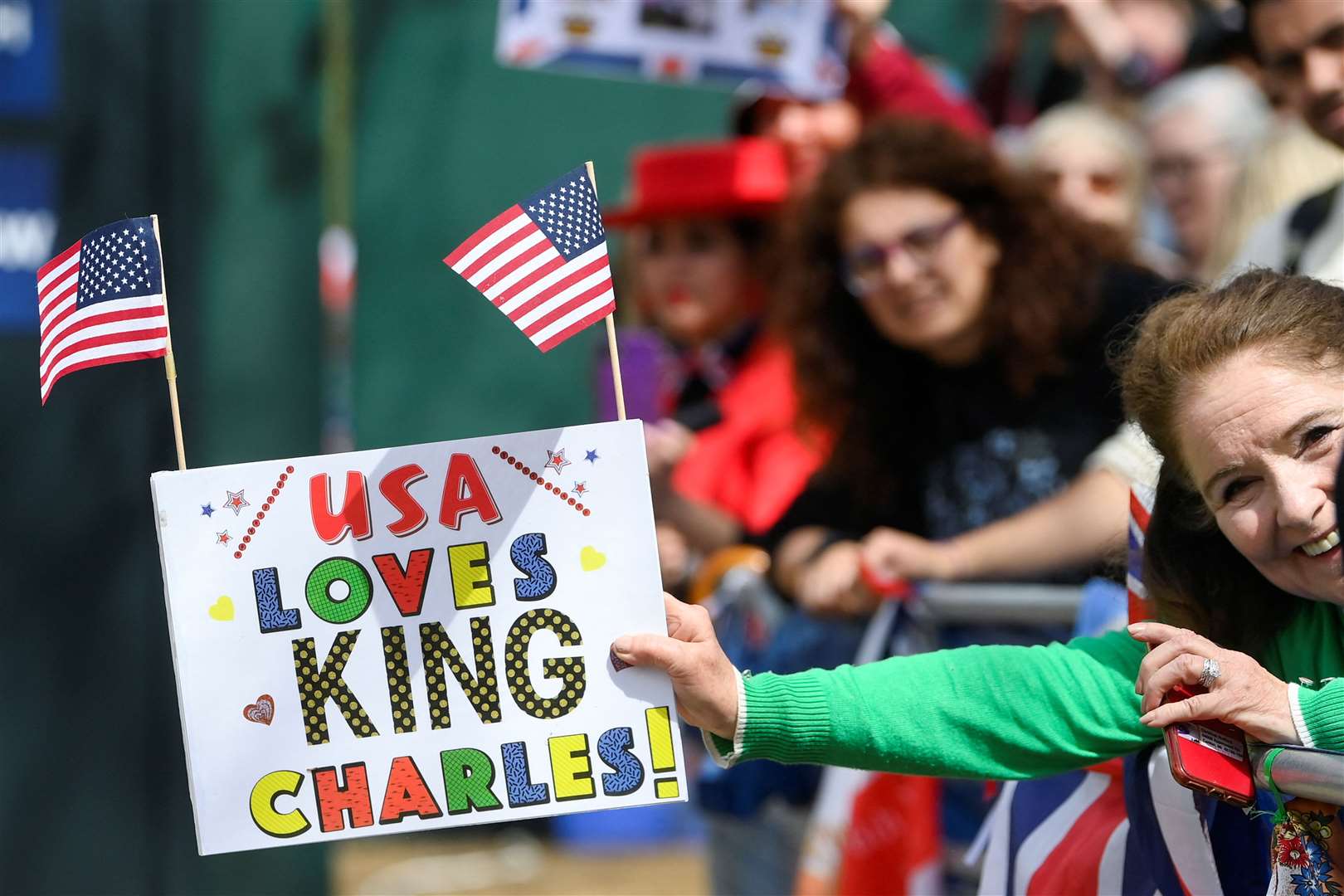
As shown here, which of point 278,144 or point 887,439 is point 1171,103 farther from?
point 278,144

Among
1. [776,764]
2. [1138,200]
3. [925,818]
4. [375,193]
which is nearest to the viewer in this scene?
[925,818]

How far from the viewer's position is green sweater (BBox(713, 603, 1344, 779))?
2400 mm

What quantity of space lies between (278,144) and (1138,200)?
2.54 metres

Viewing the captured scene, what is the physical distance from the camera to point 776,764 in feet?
13.8

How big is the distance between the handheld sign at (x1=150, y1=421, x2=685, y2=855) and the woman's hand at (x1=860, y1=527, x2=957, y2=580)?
149 centimetres

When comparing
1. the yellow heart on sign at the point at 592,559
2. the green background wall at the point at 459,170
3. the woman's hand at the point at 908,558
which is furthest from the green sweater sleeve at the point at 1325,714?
the green background wall at the point at 459,170

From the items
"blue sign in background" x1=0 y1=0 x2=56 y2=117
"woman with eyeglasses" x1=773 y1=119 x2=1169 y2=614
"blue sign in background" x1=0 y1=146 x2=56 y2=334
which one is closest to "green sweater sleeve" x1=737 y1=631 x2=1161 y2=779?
"woman with eyeglasses" x1=773 y1=119 x2=1169 y2=614

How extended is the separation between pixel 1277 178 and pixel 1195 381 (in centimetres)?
213

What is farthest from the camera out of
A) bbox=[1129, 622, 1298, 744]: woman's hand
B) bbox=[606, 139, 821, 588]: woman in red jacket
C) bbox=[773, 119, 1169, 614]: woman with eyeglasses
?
bbox=[606, 139, 821, 588]: woman in red jacket

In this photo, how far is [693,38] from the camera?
5.35 metres

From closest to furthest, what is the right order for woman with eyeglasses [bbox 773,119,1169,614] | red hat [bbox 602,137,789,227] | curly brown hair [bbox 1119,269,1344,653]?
1. curly brown hair [bbox 1119,269,1344,653]
2. woman with eyeglasses [bbox 773,119,1169,614]
3. red hat [bbox 602,137,789,227]

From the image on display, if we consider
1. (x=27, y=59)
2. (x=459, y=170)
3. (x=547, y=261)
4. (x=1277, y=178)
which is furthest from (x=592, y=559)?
(x=459, y=170)

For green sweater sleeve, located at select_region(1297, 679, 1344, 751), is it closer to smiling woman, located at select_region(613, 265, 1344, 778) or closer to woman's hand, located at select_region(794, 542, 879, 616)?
smiling woman, located at select_region(613, 265, 1344, 778)

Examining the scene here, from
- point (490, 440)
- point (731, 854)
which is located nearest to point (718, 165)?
point (731, 854)
